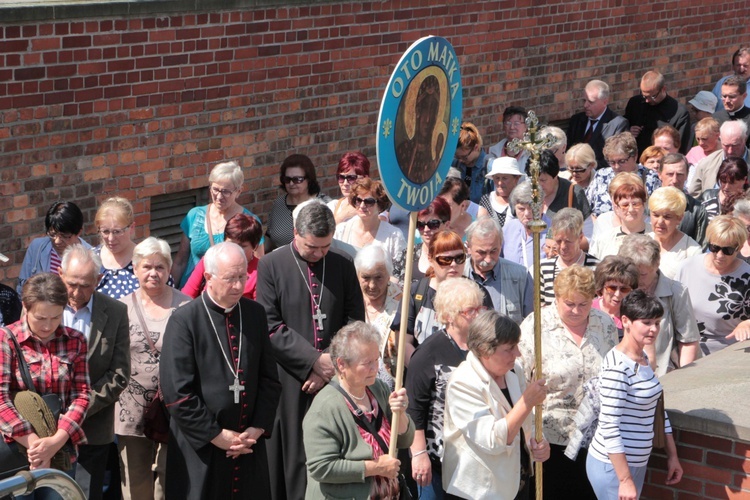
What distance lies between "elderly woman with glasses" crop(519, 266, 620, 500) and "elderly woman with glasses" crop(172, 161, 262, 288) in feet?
8.94

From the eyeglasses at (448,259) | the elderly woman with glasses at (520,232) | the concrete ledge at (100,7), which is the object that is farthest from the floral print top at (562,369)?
the concrete ledge at (100,7)

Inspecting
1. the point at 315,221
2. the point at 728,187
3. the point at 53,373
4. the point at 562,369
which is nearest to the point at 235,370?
the point at 53,373

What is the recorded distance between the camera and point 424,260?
8828mm

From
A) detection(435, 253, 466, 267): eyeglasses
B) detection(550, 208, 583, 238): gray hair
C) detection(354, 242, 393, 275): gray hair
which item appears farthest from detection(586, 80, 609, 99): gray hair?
detection(354, 242, 393, 275): gray hair

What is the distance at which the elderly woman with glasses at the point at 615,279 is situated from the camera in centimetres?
783

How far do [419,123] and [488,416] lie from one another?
1.55m

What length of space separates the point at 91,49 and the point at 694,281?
14.9 feet

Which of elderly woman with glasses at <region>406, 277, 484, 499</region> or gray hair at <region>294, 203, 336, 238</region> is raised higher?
gray hair at <region>294, 203, 336, 238</region>

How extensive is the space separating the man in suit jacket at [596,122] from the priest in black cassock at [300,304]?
20.0 feet

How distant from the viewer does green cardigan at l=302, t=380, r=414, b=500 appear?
6180 millimetres

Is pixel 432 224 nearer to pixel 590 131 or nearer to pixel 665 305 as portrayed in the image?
pixel 665 305

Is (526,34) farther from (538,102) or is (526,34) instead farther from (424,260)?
(424,260)

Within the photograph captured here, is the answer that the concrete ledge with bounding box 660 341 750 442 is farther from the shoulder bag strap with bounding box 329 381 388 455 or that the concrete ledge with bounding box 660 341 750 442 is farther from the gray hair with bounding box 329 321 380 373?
the gray hair with bounding box 329 321 380 373

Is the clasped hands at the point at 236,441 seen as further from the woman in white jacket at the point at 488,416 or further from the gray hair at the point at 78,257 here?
the gray hair at the point at 78,257
